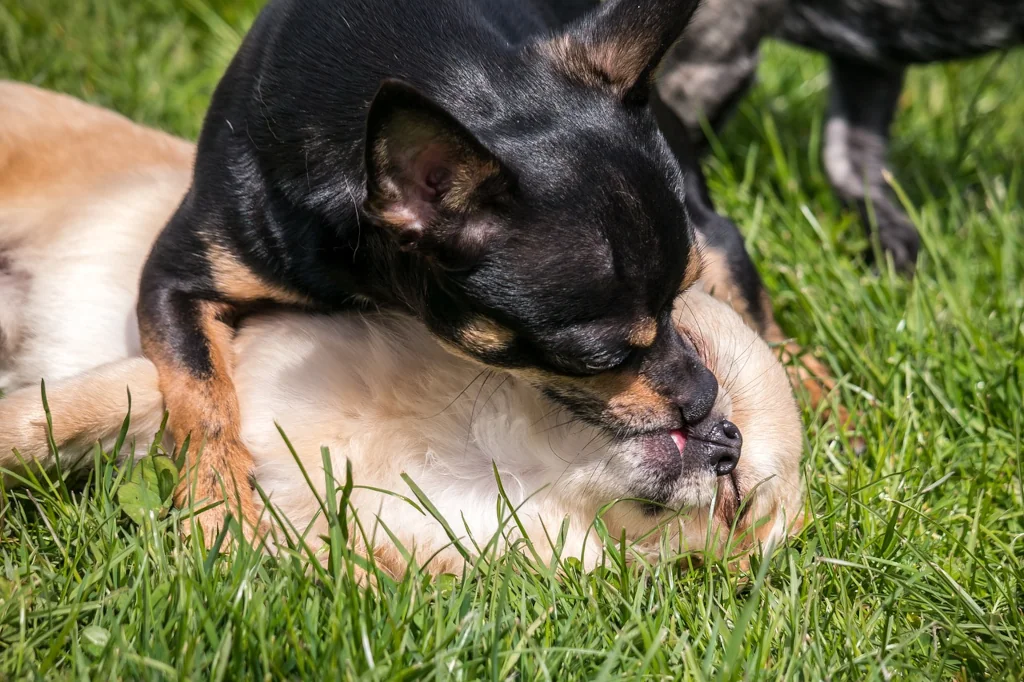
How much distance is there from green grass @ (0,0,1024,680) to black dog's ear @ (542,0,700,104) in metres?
1.05

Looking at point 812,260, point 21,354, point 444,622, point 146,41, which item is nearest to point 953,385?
point 812,260

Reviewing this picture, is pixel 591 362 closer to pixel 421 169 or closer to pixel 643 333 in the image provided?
pixel 643 333

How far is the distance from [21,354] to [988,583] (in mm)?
2430

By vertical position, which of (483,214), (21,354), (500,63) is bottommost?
(21,354)

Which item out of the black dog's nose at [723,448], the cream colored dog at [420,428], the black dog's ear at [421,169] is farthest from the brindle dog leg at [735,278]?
the black dog's ear at [421,169]

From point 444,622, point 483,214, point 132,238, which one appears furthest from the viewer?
point 132,238

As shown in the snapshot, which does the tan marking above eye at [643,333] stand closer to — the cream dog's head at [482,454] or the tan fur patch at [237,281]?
the cream dog's head at [482,454]

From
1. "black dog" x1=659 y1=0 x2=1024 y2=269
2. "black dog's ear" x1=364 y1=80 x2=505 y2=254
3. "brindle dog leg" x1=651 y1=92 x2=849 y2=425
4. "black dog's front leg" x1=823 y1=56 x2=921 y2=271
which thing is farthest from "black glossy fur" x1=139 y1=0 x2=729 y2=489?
"black dog's front leg" x1=823 y1=56 x2=921 y2=271

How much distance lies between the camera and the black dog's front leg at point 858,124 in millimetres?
4551

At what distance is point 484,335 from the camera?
2.31 m

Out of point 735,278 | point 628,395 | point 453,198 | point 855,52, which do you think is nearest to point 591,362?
point 628,395

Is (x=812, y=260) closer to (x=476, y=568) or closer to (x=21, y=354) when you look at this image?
(x=476, y=568)

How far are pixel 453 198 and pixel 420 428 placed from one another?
21.0 inches

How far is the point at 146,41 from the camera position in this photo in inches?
188
